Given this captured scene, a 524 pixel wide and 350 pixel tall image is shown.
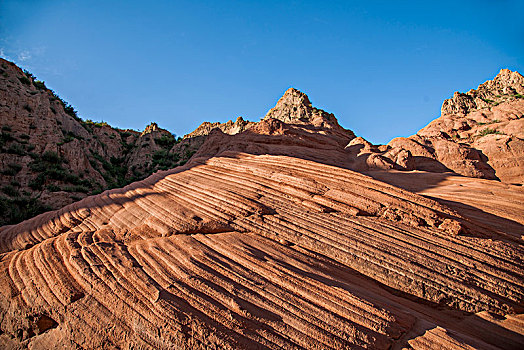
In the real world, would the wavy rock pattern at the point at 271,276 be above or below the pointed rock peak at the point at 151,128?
below

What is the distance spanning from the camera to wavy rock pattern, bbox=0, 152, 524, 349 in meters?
3.97

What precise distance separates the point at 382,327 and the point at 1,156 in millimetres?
25080

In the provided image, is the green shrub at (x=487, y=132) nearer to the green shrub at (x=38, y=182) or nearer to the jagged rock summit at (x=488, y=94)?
the jagged rock summit at (x=488, y=94)

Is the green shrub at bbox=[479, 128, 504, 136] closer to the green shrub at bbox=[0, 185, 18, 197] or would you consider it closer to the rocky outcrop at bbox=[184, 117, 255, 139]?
the rocky outcrop at bbox=[184, 117, 255, 139]

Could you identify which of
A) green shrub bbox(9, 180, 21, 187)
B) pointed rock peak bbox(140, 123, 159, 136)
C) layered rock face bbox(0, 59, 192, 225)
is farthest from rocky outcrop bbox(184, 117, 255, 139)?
green shrub bbox(9, 180, 21, 187)

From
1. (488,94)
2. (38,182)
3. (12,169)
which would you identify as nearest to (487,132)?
(488,94)

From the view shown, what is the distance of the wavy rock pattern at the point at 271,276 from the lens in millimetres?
3975

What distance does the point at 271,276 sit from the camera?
16.0 ft

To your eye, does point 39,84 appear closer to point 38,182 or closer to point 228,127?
point 38,182

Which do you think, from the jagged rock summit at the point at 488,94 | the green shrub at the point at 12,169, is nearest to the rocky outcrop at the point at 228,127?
the green shrub at the point at 12,169

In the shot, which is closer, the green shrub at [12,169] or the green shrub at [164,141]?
the green shrub at [12,169]

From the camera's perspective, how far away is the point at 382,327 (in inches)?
156

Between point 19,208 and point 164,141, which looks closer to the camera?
point 19,208

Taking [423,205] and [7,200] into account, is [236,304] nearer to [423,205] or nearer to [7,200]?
[423,205]
